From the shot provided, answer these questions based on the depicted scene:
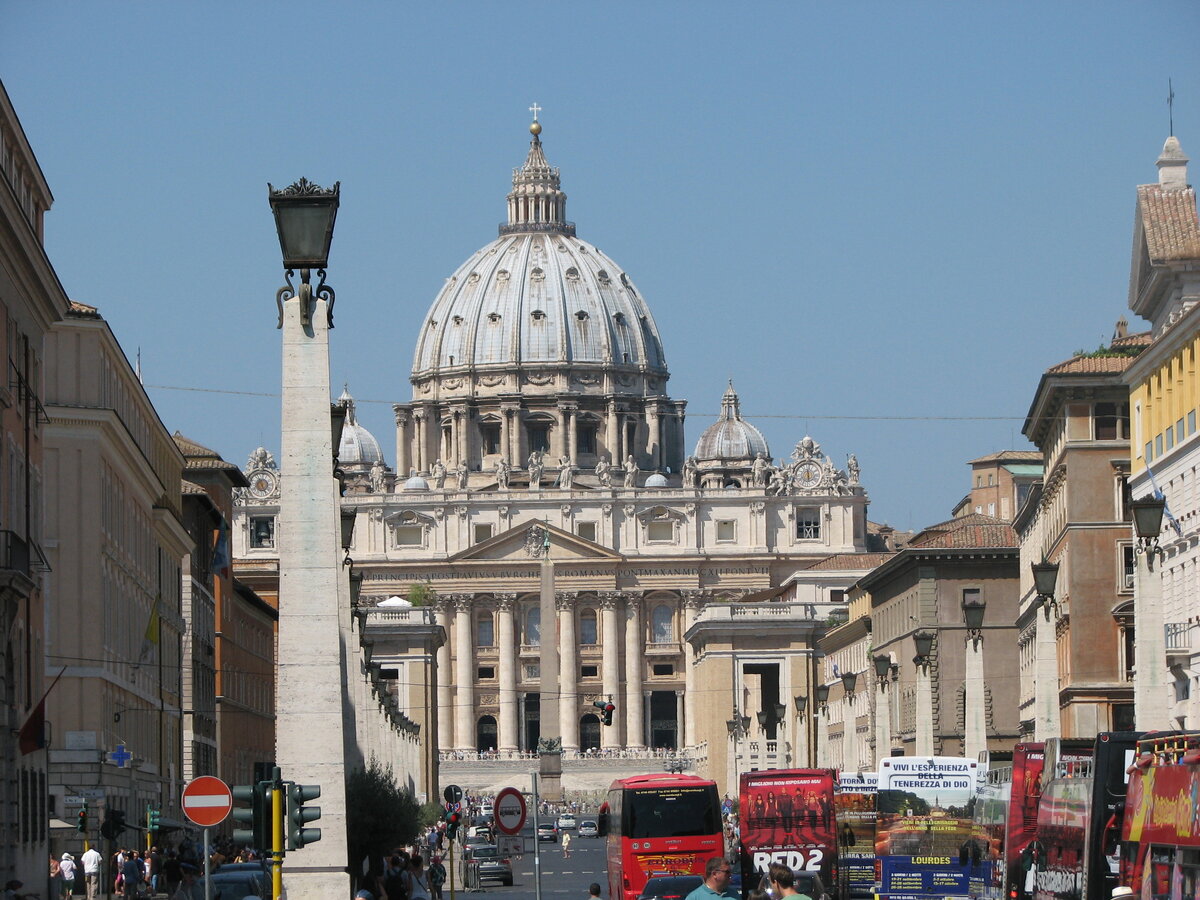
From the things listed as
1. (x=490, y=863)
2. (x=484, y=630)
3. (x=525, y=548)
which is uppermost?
(x=525, y=548)

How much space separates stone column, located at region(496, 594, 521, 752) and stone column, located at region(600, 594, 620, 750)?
17.4ft

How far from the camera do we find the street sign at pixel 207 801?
72.0 feet

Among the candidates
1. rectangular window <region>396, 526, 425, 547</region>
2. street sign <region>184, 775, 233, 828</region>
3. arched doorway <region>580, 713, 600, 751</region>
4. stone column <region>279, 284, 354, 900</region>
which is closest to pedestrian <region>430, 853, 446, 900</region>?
street sign <region>184, 775, 233, 828</region>

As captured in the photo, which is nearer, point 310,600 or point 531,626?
point 310,600

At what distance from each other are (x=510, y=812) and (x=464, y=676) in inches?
5556

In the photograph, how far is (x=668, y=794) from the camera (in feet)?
137

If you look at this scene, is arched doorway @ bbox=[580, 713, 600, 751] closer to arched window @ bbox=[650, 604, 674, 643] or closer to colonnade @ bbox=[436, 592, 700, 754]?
colonnade @ bbox=[436, 592, 700, 754]

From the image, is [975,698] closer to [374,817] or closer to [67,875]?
[374,817]

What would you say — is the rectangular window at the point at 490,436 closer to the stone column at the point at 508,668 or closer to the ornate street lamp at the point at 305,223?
the stone column at the point at 508,668

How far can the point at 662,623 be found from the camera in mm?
173375

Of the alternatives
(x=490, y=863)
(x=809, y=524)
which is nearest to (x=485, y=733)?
(x=809, y=524)

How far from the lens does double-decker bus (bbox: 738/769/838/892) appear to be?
126 ft

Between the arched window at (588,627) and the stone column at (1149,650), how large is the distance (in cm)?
14376

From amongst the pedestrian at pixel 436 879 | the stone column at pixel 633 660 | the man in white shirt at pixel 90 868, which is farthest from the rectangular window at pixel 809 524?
the man in white shirt at pixel 90 868
